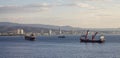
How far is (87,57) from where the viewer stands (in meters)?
70.4

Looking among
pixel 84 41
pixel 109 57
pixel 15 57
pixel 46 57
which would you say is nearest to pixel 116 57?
pixel 109 57

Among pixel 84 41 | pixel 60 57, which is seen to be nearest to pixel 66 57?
pixel 60 57

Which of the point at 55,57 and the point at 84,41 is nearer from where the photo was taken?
the point at 55,57

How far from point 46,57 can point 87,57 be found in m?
7.41

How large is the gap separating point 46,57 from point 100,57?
32.3 feet

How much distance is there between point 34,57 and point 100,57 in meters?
12.0

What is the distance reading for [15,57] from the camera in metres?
71.9

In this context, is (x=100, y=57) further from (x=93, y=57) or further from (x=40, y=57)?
(x=40, y=57)

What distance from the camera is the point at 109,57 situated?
7075 centimetres

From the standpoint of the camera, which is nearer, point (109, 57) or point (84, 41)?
point (109, 57)

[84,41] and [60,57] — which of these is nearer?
[60,57]

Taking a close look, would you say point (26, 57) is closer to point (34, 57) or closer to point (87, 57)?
point (34, 57)

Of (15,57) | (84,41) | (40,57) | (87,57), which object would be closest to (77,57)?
(87,57)

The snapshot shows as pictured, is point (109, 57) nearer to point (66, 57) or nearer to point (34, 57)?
point (66, 57)
